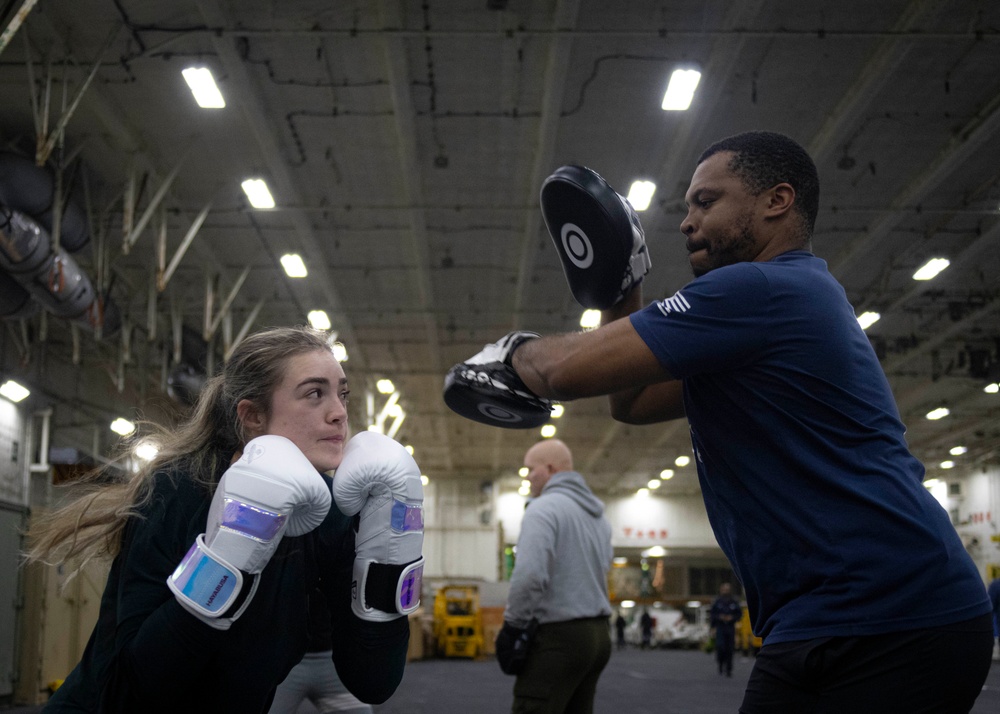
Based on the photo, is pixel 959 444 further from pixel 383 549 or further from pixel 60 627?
pixel 383 549

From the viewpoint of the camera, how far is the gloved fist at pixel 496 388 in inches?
81.8

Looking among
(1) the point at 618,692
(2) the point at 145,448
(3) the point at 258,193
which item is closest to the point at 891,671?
(2) the point at 145,448

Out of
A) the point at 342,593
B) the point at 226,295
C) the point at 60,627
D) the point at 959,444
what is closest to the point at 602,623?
the point at 342,593

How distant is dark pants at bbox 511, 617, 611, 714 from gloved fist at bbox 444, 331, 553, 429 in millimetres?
Result: 3060

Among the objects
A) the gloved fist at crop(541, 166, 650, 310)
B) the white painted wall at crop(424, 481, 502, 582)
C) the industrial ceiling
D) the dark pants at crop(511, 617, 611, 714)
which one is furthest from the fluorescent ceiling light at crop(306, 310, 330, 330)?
the white painted wall at crop(424, 481, 502, 582)

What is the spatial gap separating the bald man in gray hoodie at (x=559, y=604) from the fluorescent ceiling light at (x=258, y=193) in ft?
30.5

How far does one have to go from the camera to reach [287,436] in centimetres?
230

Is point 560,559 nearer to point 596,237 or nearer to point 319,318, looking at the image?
point 596,237

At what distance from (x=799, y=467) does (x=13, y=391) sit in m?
15.4

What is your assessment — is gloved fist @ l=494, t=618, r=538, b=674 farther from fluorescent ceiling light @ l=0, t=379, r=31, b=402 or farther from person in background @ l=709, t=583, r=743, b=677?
person in background @ l=709, t=583, r=743, b=677

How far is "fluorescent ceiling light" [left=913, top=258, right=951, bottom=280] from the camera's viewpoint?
16188mm

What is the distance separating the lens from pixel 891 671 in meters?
1.76

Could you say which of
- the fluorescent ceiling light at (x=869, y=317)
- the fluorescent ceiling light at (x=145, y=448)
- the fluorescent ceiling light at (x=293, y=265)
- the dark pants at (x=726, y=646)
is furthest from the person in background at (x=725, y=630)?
the fluorescent ceiling light at (x=145, y=448)

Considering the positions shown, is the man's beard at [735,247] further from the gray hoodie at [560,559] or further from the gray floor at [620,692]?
the gray floor at [620,692]
